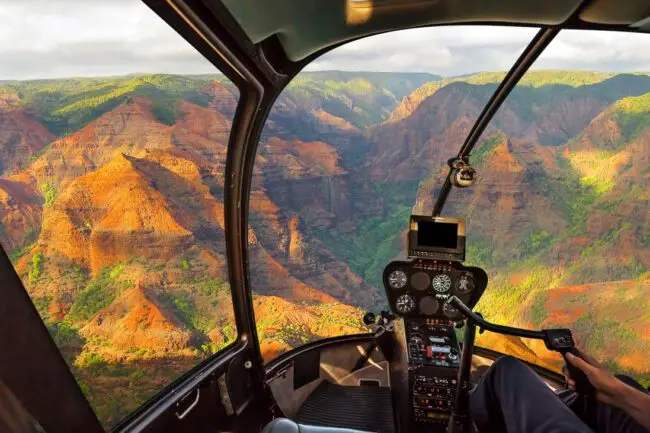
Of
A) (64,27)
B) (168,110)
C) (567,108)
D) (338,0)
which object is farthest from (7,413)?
(567,108)

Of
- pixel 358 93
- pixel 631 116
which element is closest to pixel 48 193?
pixel 358 93

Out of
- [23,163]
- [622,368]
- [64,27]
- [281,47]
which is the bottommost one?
[622,368]

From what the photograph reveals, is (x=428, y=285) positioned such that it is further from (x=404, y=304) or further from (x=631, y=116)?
(x=631, y=116)

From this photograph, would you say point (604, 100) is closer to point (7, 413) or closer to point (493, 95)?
point (493, 95)

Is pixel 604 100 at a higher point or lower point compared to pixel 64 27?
higher

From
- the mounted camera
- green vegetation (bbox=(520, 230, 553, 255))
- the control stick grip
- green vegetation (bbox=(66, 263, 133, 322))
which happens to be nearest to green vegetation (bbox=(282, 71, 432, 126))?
green vegetation (bbox=(520, 230, 553, 255))

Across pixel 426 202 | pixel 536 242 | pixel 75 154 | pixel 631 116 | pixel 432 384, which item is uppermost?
pixel 631 116
